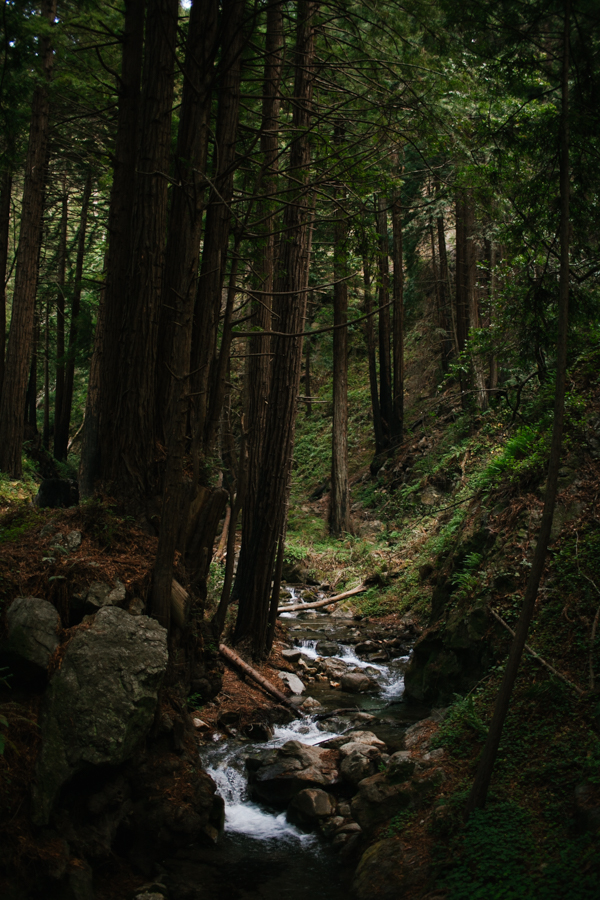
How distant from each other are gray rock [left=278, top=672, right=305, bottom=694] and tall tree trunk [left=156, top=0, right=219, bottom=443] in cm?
395

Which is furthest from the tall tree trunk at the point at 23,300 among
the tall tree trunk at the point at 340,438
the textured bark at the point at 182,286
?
the textured bark at the point at 182,286

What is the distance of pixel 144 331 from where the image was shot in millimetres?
5691

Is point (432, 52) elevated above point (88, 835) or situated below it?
above

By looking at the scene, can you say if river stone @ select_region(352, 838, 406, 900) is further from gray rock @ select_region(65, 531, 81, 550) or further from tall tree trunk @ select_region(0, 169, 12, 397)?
tall tree trunk @ select_region(0, 169, 12, 397)

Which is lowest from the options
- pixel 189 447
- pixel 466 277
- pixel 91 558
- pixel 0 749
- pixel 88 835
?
pixel 88 835

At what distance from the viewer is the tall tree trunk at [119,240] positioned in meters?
5.83

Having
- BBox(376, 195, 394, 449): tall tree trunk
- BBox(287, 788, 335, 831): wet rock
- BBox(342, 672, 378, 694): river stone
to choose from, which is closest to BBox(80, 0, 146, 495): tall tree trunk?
BBox(287, 788, 335, 831): wet rock

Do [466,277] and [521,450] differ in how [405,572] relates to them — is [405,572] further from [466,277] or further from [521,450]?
[466,277]

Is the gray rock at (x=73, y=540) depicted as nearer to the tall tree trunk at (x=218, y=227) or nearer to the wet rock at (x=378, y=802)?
the tall tree trunk at (x=218, y=227)

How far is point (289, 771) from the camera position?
17.7 feet

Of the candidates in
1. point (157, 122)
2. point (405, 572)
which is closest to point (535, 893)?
point (157, 122)

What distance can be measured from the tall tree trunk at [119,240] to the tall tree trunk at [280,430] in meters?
2.38

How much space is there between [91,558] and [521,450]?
5.53 m

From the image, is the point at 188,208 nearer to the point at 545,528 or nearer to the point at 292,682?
the point at 545,528
